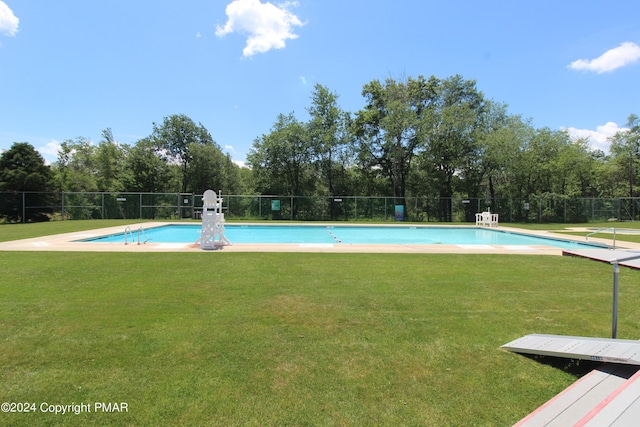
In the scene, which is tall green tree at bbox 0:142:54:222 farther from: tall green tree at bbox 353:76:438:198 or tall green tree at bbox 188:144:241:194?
tall green tree at bbox 353:76:438:198

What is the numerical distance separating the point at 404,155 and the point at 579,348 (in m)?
27.1

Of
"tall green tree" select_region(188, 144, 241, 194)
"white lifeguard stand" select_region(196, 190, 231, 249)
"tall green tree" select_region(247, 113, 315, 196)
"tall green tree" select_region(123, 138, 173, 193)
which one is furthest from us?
"tall green tree" select_region(188, 144, 241, 194)

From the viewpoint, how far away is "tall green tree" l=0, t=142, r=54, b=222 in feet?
68.7

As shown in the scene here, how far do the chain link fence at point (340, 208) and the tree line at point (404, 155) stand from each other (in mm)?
1234

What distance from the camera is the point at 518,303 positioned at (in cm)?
455

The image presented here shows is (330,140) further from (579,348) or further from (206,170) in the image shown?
(579,348)

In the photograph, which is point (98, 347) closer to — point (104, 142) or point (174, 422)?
point (174, 422)

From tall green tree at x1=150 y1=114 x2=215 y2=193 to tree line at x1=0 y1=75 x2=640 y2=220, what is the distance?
164 cm

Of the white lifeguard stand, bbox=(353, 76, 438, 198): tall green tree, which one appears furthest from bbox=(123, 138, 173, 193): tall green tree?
the white lifeguard stand

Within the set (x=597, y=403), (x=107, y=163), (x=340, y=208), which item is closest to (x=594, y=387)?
(x=597, y=403)

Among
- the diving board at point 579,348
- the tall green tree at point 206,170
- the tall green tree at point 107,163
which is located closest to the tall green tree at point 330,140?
the tall green tree at point 206,170

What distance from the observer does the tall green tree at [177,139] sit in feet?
117

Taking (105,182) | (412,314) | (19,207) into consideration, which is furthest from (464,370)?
(105,182)

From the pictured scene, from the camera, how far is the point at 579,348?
2.85 meters
